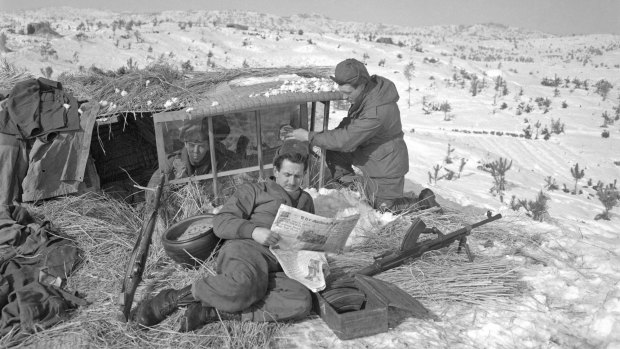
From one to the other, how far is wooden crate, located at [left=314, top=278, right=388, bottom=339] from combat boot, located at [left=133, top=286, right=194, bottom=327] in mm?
915

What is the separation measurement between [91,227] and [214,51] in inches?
457

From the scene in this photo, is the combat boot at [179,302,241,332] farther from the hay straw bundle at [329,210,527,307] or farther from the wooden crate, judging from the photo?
the hay straw bundle at [329,210,527,307]

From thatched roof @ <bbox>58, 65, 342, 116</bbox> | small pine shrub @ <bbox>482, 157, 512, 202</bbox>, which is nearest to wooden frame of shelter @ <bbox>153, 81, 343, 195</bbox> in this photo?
thatched roof @ <bbox>58, 65, 342, 116</bbox>

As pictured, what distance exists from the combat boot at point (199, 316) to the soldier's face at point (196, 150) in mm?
1869

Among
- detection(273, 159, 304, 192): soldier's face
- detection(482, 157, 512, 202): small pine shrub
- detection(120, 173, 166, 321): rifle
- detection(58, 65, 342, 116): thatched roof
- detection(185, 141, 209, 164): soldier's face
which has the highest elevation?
detection(58, 65, 342, 116): thatched roof

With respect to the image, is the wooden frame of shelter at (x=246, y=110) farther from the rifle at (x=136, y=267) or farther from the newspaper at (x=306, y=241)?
the newspaper at (x=306, y=241)

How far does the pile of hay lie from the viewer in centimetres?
318

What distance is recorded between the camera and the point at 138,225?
4.72 m

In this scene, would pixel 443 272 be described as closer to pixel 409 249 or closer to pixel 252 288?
pixel 409 249

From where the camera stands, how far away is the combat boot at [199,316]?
317 centimetres

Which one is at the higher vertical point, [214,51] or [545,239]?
[214,51]

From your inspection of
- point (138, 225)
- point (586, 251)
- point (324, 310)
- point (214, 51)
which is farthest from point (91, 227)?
point (214, 51)

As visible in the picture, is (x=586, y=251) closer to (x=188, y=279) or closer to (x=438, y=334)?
(x=438, y=334)

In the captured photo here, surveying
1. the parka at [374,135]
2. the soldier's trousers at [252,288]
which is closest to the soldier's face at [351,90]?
the parka at [374,135]
